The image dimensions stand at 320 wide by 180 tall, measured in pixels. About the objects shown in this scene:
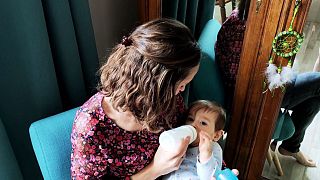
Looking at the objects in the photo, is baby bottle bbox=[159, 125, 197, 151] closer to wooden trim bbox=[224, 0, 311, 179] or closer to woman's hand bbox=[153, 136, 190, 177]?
woman's hand bbox=[153, 136, 190, 177]

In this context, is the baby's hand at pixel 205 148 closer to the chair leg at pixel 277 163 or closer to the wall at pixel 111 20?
the chair leg at pixel 277 163

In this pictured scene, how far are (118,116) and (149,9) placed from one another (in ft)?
1.48

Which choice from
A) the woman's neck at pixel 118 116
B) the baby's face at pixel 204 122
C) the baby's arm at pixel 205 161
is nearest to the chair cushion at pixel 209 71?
the baby's face at pixel 204 122

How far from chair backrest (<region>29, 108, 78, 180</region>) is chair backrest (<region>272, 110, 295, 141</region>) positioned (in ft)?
2.46

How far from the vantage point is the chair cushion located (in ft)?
3.90

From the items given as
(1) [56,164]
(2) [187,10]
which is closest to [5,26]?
(1) [56,164]

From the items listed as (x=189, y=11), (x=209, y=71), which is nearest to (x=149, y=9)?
(x=189, y=11)

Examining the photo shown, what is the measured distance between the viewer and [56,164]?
0.97 metres

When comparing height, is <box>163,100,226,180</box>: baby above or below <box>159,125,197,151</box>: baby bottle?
below

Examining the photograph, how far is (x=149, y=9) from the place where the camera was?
46.7 inches

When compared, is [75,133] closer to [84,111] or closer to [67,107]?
[84,111]

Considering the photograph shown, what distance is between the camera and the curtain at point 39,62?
910 millimetres

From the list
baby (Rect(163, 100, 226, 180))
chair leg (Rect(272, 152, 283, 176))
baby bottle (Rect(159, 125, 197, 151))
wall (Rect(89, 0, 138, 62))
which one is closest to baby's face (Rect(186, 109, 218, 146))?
baby (Rect(163, 100, 226, 180))

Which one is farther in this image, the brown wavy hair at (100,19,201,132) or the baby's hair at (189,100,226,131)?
the baby's hair at (189,100,226,131)
